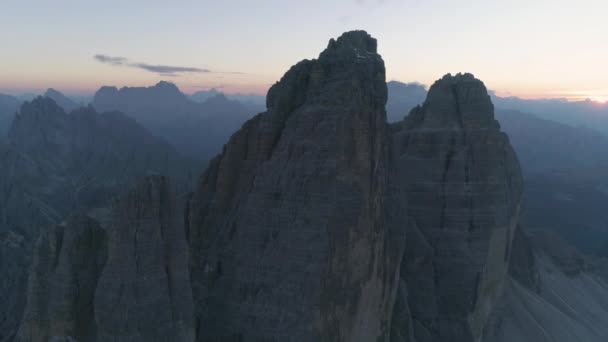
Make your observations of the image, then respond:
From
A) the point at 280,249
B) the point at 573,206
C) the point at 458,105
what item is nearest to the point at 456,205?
the point at 458,105

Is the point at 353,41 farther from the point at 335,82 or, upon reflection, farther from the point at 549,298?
the point at 549,298

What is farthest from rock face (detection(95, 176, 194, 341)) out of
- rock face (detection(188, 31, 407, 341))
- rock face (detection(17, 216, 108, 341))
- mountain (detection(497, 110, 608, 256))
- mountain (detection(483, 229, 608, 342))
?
mountain (detection(497, 110, 608, 256))

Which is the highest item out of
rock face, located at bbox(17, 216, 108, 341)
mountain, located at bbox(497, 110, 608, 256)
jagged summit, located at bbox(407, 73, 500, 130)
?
jagged summit, located at bbox(407, 73, 500, 130)

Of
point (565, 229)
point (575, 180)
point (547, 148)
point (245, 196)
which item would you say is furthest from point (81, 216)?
point (547, 148)

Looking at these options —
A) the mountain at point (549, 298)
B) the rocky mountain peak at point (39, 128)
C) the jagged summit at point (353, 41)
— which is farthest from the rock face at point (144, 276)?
the rocky mountain peak at point (39, 128)

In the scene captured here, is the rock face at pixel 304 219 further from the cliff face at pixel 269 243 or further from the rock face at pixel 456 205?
the rock face at pixel 456 205

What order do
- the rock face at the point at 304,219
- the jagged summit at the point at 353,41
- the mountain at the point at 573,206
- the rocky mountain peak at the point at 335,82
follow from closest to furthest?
the rock face at the point at 304,219 → the rocky mountain peak at the point at 335,82 → the jagged summit at the point at 353,41 → the mountain at the point at 573,206

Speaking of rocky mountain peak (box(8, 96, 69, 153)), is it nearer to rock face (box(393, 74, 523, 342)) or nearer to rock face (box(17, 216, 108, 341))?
rock face (box(393, 74, 523, 342))
